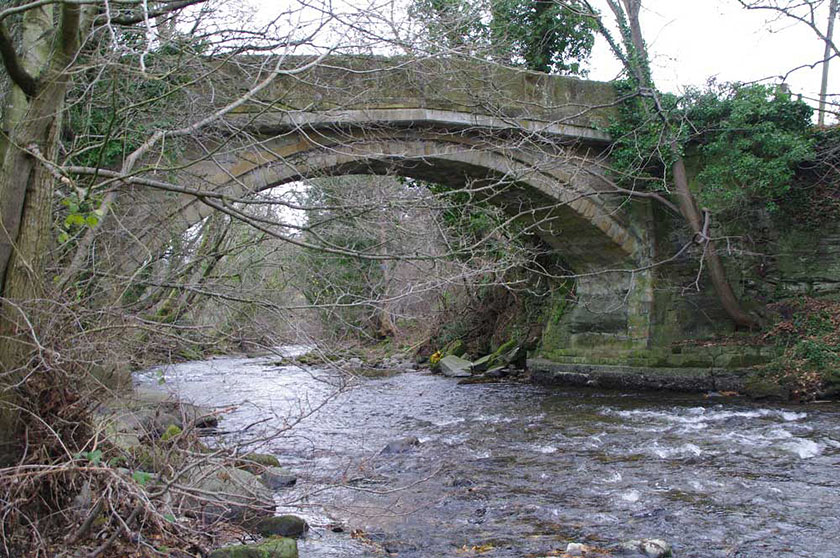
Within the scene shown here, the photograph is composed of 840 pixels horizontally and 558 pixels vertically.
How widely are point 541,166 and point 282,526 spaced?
4.66 m

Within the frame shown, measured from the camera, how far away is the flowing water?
14.4ft

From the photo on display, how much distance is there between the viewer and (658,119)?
34.4 ft

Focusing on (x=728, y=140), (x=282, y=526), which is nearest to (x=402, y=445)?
(x=282, y=526)

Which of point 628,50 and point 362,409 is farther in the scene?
point 628,50

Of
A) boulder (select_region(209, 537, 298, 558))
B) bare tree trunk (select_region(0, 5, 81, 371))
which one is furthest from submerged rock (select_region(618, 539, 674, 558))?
bare tree trunk (select_region(0, 5, 81, 371))

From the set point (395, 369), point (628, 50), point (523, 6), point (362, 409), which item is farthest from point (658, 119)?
point (395, 369)

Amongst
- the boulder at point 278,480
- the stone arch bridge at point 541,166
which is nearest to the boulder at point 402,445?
the boulder at point 278,480

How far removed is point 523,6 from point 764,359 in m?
6.82

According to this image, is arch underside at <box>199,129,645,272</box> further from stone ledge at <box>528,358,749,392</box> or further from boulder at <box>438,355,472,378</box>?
boulder at <box>438,355,472,378</box>

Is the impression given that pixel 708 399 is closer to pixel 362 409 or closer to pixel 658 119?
pixel 658 119

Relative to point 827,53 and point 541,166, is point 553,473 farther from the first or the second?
point 827,53

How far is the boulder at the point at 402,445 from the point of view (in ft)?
22.8

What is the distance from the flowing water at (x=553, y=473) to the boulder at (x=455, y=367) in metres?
3.13

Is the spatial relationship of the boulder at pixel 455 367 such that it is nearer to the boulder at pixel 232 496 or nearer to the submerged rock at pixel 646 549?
the submerged rock at pixel 646 549
